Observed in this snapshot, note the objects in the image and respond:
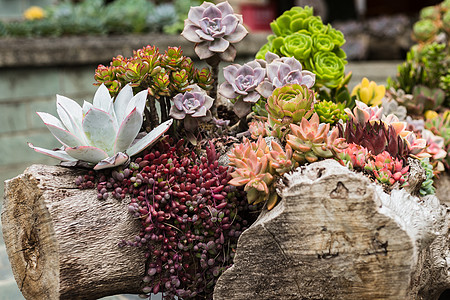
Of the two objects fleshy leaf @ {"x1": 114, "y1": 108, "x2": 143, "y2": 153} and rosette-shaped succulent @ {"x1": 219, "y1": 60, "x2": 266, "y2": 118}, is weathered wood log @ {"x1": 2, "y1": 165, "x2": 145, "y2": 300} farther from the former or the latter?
rosette-shaped succulent @ {"x1": 219, "y1": 60, "x2": 266, "y2": 118}

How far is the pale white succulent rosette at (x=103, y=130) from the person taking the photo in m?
1.59

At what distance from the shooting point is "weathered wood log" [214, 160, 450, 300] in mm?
1336

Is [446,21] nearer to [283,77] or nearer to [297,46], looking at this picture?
[297,46]

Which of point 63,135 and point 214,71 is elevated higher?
point 214,71

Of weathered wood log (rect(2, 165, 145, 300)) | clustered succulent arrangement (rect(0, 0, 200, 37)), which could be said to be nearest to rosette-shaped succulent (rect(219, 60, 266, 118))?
weathered wood log (rect(2, 165, 145, 300))

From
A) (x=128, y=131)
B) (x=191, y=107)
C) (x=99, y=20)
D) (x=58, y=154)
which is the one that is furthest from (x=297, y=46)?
(x=99, y=20)

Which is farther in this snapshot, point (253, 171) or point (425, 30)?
point (425, 30)

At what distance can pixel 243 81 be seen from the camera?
181cm

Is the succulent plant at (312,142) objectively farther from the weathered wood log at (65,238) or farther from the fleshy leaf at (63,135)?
the fleshy leaf at (63,135)

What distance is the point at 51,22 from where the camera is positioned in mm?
5418

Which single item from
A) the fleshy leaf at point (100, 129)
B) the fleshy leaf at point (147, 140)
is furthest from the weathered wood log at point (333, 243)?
the fleshy leaf at point (100, 129)

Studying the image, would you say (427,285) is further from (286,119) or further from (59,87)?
(59,87)

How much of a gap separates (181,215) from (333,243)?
542 mm

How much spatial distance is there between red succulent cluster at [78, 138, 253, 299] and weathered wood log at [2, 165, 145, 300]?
0.17 ft
